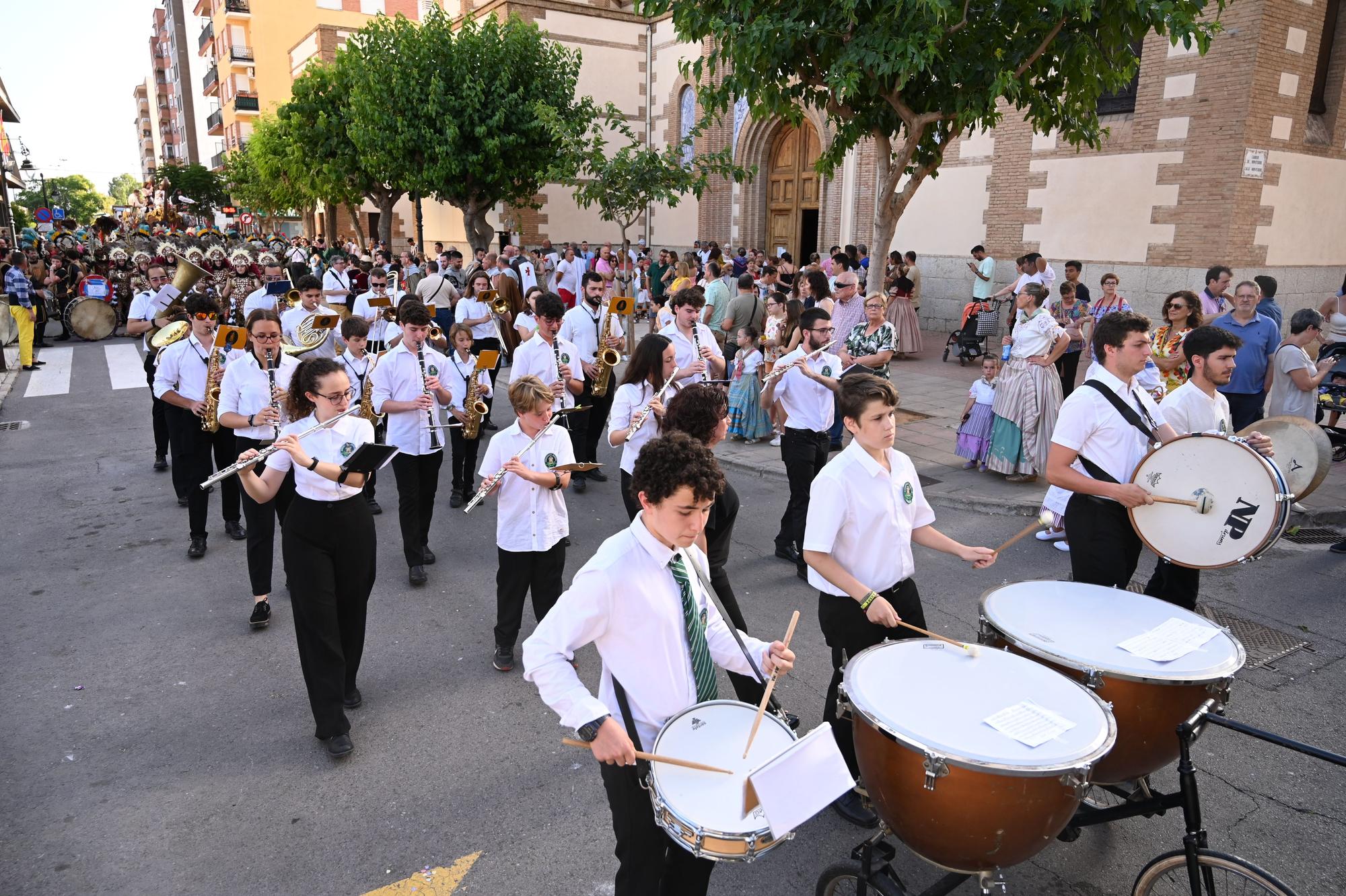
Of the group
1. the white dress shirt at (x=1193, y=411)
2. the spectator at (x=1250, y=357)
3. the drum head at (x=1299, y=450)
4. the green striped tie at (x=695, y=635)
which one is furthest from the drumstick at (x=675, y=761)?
the spectator at (x=1250, y=357)

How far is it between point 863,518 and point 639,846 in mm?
1567

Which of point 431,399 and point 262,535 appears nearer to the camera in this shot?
point 262,535

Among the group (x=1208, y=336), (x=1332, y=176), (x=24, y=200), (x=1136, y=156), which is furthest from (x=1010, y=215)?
(x=24, y=200)

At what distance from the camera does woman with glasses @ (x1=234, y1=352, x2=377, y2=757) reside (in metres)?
4.23

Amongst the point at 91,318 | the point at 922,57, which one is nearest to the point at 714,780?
the point at 922,57

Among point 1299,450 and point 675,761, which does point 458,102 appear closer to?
point 1299,450

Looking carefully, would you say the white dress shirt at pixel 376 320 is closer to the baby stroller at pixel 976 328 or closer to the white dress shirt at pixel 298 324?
the white dress shirt at pixel 298 324

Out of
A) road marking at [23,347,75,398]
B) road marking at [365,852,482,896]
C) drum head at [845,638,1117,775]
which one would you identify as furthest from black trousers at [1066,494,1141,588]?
road marking at [23,347,75,398]

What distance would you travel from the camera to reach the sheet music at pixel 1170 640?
3.03 meters

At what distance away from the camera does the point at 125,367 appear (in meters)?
16.2

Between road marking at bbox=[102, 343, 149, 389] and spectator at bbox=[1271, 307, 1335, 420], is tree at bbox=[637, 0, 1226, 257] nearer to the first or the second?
spectator at bbox=[1271, 307, 1335, 420]

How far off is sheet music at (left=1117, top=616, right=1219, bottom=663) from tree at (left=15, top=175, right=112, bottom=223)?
306 ft

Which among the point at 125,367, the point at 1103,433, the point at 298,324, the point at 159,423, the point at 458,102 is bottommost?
the point at 125,367

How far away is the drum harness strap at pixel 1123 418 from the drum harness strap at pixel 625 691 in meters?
2.40
